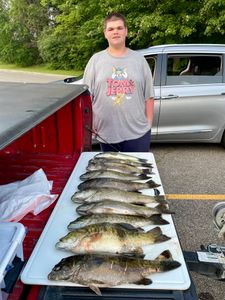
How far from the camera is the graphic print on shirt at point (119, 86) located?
3.13 m

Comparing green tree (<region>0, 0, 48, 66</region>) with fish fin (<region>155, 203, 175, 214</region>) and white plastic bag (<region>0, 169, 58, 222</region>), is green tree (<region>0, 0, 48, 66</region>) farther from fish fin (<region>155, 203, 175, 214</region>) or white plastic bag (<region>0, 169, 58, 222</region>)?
fish fin (<region>155, 203, 175, 214</region>)

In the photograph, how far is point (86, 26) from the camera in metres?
17.5

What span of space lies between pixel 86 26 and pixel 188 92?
1316 centimetres

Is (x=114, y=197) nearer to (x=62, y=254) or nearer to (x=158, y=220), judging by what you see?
(x=158, y=220)

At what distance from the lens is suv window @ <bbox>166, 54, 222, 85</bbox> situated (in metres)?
5.83

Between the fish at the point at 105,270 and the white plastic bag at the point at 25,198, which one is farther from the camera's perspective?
the white plastic bag at the point at 25,198

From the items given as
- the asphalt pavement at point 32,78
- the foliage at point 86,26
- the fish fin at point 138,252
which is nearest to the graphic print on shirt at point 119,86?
the fish fin at point 138,252

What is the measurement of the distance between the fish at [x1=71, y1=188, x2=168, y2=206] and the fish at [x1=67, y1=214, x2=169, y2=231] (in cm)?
18

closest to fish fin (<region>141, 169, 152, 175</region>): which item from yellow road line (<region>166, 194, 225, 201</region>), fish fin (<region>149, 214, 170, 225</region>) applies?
fish fin (<region>149, 214, 170, 225</region>)

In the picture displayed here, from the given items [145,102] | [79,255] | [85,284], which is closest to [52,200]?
[79,255]

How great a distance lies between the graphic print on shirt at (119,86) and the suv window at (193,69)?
9.05ft

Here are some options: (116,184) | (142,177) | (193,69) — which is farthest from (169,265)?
(193,69)

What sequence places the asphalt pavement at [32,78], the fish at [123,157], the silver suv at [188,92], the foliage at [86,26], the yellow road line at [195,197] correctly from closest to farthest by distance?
1. the fish at [123,157]
2. the yellow road line at [195,197]
3. the silver suv at [188,92]
4. the foliage at [86,26]
5. the asphalt pavement at [32,78]

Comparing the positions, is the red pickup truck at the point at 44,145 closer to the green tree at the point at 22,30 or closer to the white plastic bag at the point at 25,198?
the white plastic bag at the point at 25,198
